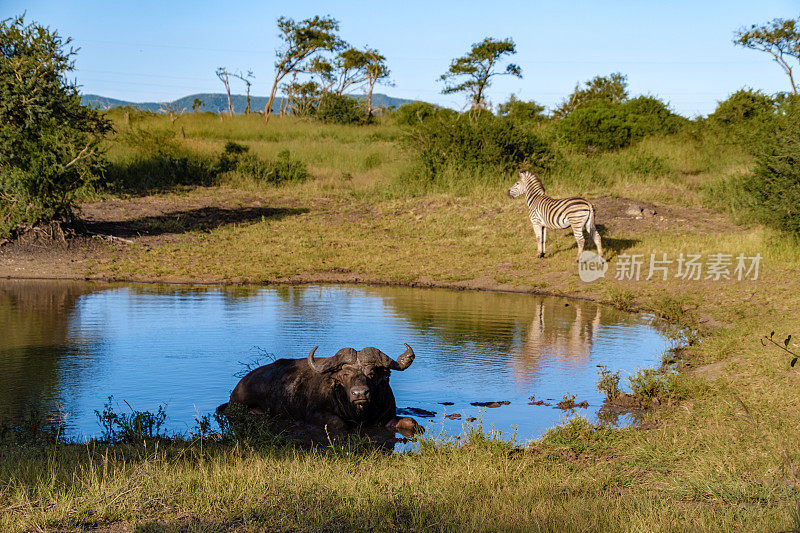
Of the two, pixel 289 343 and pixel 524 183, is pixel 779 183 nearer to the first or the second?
pixel 524 183

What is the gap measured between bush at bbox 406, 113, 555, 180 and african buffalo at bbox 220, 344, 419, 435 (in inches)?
731

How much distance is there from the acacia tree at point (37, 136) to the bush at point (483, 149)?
1188 cm

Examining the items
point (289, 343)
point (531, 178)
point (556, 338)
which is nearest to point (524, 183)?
point (531, 178)

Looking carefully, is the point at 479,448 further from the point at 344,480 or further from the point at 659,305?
the point at 659,305

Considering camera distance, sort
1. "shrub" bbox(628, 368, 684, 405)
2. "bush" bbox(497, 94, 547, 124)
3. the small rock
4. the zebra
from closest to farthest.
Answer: "shrub" bbox(628, 368, 684, 405) → the zebra → the small rock → "bush" bbox(497, 94, 547, 124)

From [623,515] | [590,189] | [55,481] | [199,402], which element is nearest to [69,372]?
[199,402]

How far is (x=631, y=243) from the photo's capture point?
17.3 m

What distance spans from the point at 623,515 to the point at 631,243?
1396cm

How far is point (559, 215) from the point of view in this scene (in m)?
16.4

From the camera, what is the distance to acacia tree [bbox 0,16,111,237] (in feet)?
A: 51.5

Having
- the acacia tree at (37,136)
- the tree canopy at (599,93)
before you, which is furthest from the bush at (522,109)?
the acacia tree at (37,136)

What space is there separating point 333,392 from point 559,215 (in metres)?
10.6

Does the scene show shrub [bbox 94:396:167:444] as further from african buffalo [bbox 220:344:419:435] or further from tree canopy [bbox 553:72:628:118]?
tree canopy [bbox 553:72:628:118]

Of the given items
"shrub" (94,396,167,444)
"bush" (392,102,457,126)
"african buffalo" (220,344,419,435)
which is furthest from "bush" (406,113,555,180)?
"shrub" (94,396,167,444)
